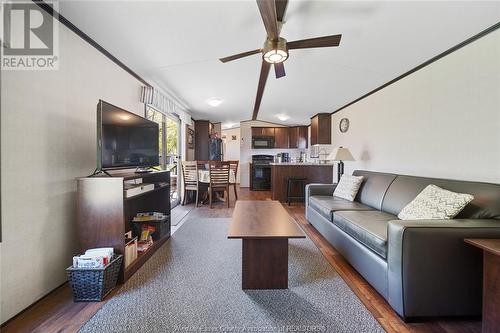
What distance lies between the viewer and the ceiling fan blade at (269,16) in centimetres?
141

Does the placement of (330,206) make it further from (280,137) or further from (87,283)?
(280,137)

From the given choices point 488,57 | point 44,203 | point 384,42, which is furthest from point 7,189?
point 488,57

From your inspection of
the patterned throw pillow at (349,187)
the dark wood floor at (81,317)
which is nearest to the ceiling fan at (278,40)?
the patterned throw pillow at (349,187)

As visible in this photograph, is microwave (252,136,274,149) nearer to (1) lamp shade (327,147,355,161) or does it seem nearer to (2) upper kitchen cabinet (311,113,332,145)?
(2) upper kitchen cabinet (311,113,332,145)

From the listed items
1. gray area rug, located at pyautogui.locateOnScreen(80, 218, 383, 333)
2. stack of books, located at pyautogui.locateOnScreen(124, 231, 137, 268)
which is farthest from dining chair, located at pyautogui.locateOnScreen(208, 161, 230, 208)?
stack of books, located at pyautogui.locateOnScreen(124, 231, 137, 268)

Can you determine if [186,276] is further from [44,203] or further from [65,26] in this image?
[65,26]

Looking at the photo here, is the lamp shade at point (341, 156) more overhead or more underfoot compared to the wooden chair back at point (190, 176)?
more overhead

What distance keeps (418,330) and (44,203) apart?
2.74m

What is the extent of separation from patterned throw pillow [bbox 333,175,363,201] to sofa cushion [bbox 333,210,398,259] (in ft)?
2.01

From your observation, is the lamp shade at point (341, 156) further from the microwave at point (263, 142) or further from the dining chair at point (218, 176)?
the microwave at point (263, 142)

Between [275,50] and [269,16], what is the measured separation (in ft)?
1.09

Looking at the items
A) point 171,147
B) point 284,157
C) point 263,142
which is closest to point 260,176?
point 284,157

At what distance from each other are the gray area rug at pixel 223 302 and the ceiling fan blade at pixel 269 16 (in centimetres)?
206

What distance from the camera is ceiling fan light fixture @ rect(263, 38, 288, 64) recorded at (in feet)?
6.09
